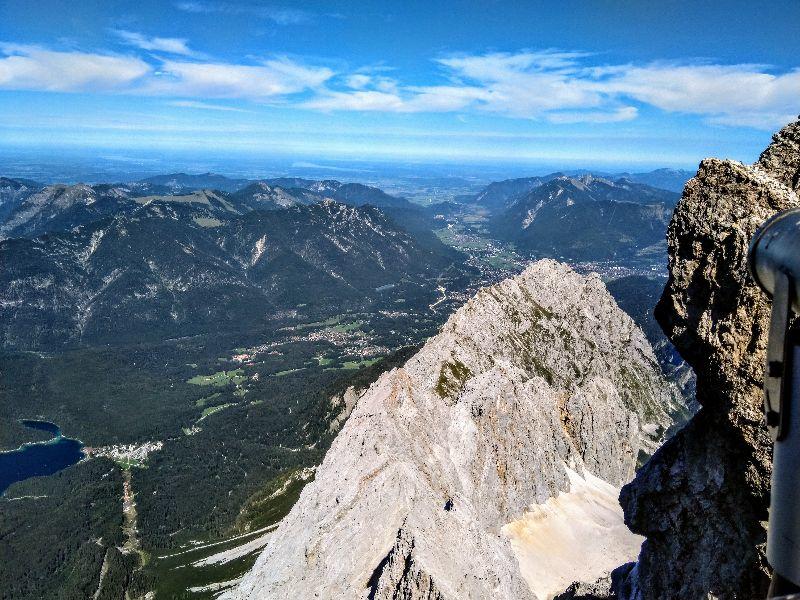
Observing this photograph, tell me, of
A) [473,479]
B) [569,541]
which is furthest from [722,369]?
[569,541]

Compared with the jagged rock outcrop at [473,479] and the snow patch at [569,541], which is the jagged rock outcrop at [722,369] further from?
the snow patch at [569,541]

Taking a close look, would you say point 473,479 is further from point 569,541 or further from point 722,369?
point 722,369

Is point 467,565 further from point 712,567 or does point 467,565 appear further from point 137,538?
point 137,538

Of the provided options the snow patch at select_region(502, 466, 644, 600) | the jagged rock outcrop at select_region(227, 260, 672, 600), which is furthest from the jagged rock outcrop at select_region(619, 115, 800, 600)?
the snow patch at select_region(502, 466, 644, 600)

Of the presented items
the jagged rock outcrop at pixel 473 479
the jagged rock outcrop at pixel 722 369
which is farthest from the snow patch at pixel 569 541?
the jagged rock outcrop at pixel 722 369

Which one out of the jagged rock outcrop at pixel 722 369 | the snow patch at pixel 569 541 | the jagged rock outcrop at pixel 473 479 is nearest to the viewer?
the jagged rock outcrop at pixel 722 369

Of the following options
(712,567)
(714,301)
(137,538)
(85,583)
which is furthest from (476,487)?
(137,538)
